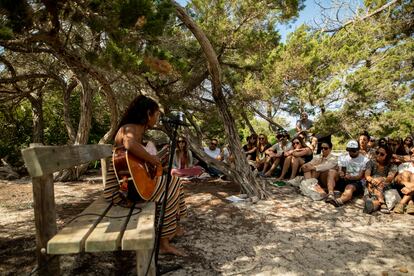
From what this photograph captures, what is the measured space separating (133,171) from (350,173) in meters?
4.29

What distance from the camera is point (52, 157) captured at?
2129 mm

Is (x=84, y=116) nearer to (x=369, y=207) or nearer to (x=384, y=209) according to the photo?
(x=369, y=207)

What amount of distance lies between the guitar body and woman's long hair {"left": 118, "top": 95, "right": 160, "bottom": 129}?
316mm

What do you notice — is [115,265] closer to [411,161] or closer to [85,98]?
[411,161]

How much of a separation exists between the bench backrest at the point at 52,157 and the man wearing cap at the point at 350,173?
13.1 ft

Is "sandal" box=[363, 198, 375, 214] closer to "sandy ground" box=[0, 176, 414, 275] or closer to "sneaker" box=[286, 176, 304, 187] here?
"sandy ground" box=[0, 176, 414, 275]

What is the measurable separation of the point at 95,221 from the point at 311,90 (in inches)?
369

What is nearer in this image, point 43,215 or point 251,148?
point 43,215

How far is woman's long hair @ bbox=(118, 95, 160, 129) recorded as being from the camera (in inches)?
109

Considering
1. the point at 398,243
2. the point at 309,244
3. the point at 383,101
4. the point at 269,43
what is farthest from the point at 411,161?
the point at 383,101

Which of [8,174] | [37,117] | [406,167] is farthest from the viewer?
[37,117]

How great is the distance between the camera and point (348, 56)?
31.7ft

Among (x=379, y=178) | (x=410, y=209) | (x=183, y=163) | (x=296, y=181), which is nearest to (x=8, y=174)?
(x=183, y=163)

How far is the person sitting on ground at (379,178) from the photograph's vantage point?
4602 mm
